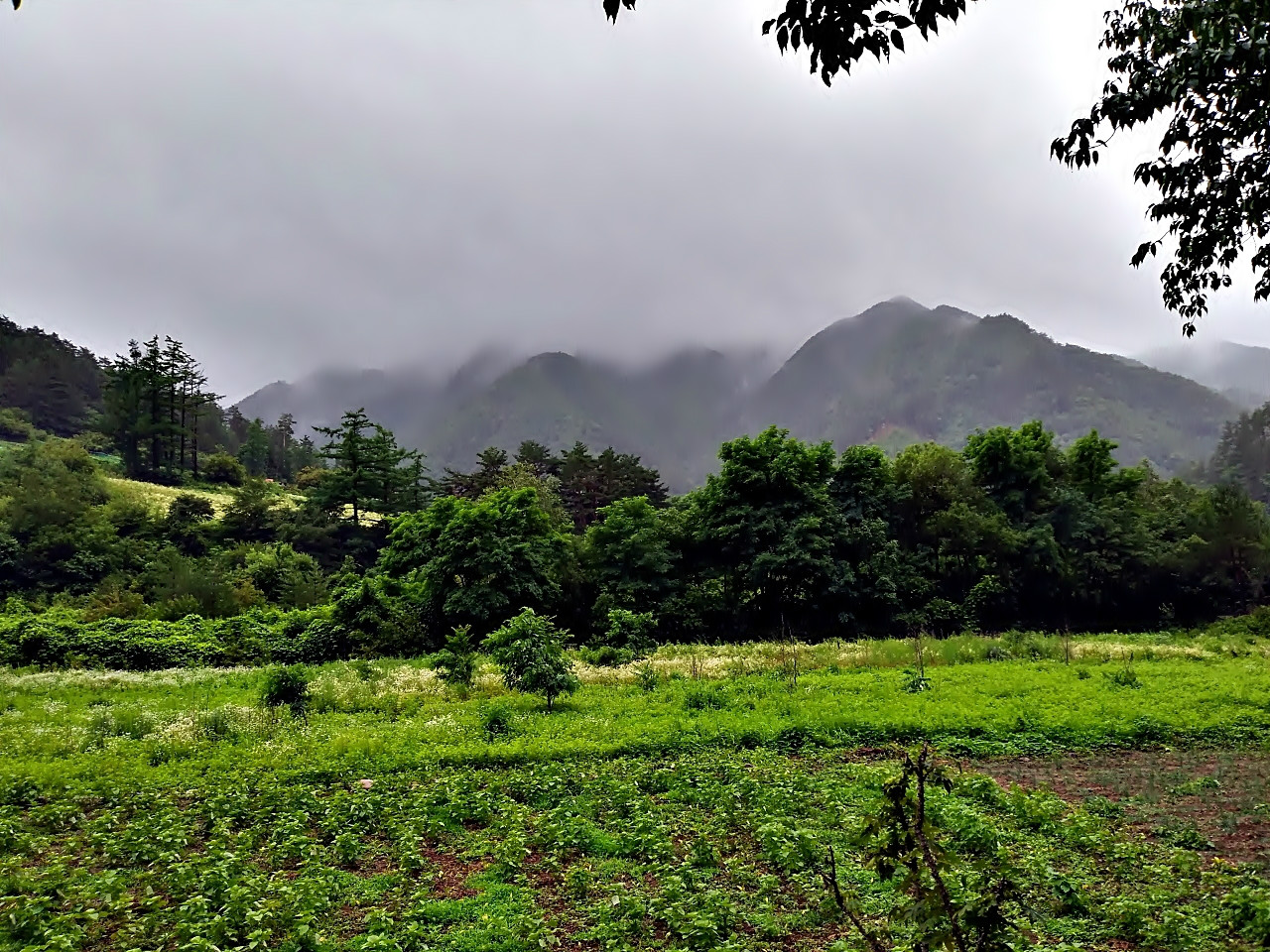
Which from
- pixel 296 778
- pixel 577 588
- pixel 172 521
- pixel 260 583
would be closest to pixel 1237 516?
pixel 577 588

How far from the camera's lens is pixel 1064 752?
1266 centimetres

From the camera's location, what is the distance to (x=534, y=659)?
698 inches

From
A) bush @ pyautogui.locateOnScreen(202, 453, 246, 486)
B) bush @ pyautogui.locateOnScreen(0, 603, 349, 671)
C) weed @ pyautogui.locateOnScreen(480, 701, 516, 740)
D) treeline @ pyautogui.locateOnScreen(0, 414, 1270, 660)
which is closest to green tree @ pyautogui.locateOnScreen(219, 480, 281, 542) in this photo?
treeline @ pyautogui.locateOnScreen(0, 414, 1270, 660)

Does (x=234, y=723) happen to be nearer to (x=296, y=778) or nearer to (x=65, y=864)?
(x=296, y=778)

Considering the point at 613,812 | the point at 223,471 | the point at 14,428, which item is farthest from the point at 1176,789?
the point at 14,428

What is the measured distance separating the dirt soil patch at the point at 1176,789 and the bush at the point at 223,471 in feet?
249

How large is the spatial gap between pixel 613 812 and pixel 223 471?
247 feet

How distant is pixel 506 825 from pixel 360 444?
53568 millimetres

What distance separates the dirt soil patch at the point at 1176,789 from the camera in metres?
8.20

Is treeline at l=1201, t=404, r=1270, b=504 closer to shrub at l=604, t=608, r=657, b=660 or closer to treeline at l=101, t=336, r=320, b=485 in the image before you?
shrub at l=604, t=608, r=657, b=660

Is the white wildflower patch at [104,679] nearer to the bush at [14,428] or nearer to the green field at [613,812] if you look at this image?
the green field at [613,812]

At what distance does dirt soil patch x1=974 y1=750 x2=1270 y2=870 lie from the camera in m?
8.20

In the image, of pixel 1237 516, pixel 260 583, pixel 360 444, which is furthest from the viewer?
pixel 360 444

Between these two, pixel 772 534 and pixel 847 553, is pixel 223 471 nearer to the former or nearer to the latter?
pixel 772 534
